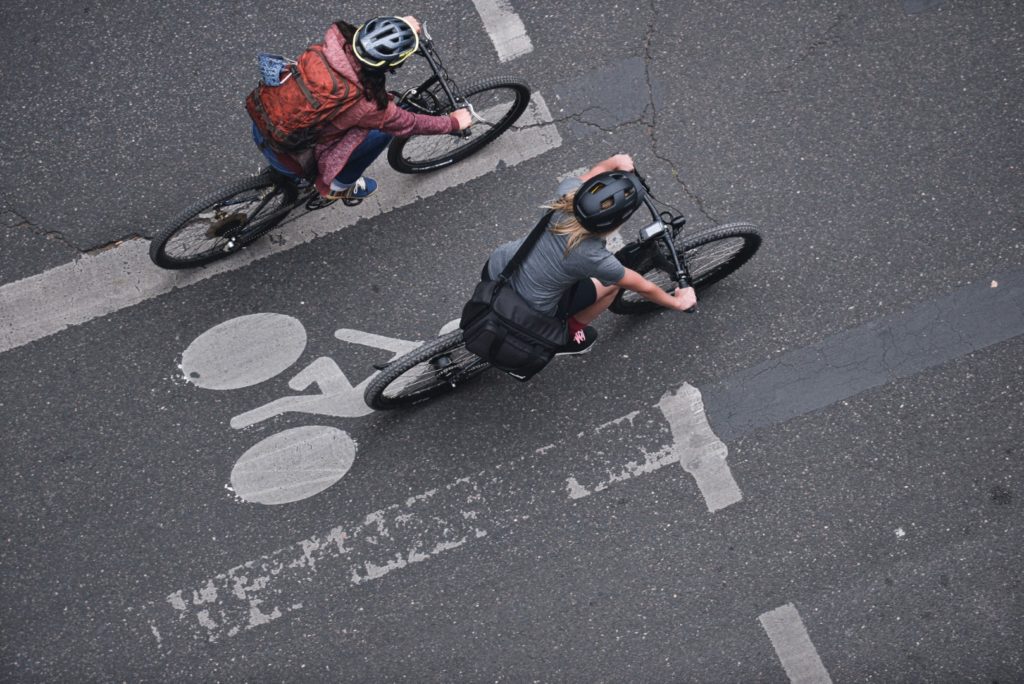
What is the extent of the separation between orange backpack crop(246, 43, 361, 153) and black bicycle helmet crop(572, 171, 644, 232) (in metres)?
1.39

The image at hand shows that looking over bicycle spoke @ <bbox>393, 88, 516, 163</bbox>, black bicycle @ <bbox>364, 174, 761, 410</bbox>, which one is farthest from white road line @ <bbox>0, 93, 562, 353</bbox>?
black bicycle @ <bbox>364, 174, 761, 410</bbox>

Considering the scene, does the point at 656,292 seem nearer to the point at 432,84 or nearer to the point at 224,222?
the point at 432,84

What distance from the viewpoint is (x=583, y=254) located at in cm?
383

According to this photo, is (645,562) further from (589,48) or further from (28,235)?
(28,235)

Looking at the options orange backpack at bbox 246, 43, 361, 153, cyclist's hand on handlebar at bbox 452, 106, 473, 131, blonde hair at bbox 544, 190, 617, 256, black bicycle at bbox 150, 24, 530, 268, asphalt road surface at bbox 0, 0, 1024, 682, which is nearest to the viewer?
blonde hair at bbox 544, 190, 617, 256

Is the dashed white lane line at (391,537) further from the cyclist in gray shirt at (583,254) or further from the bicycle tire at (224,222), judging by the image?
the bicycle tire at (224,222)

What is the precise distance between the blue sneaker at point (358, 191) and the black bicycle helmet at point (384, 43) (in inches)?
39.9

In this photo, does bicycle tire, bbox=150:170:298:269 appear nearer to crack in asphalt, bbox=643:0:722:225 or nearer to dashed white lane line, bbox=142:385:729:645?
dashed white lane line, bbox=142:385:729:645

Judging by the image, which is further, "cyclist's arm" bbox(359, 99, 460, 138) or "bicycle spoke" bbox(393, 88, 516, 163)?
"bicycle spoke" bbox(393, 88, 516, 163)

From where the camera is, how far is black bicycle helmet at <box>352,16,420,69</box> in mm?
4008

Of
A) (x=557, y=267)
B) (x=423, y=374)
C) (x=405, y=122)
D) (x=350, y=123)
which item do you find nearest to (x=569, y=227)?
(x=557, y=267)

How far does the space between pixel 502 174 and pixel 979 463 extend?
12.0ft

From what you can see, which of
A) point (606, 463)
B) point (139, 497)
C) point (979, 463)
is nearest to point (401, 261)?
point (606, 463)

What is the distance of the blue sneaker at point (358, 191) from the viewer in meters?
4.96
